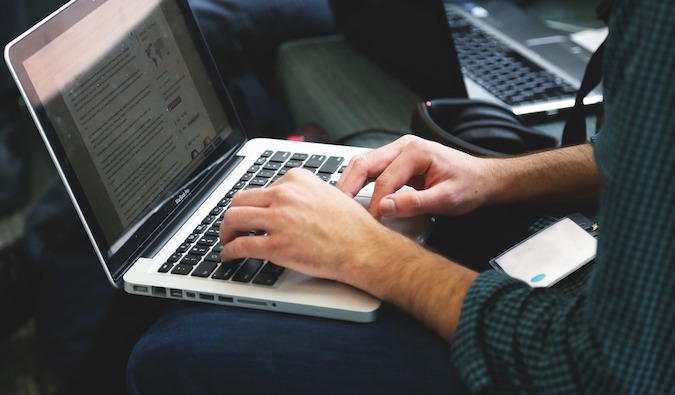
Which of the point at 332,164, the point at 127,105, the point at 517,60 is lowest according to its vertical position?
the point at 517,60

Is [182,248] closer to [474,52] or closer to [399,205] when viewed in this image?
[399,205]

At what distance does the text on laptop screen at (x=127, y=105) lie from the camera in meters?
0.78

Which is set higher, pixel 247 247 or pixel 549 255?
pixel 247 247

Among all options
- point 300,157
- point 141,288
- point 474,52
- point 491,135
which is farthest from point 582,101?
point 141,288

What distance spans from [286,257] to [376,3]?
80 centimetres

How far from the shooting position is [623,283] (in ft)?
1.86

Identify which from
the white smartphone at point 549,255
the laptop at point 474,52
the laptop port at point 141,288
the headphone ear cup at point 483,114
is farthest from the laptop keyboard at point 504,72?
the laptop port at point 141,288

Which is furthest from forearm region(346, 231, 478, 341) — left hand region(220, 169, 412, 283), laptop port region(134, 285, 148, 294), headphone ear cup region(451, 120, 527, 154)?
headphone ear cup region(451, 120, 527, 154)

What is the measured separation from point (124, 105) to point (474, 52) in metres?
0.74

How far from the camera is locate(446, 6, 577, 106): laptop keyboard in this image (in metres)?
1.23

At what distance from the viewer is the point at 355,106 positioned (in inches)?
52.2

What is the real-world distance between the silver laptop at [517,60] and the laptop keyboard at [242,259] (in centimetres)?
34

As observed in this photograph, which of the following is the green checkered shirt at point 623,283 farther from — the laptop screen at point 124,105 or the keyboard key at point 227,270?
the laptop screen at point 124,105

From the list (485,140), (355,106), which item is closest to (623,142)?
(485,140)
